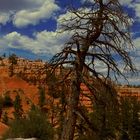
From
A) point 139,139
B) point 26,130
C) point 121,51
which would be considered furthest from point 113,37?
point 139,139

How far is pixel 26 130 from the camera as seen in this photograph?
60094mm

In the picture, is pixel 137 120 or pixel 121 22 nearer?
pixel 121 22

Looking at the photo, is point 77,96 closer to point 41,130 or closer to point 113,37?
point 113,37

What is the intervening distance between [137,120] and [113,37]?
6943 centimetres

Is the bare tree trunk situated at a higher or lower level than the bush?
higher

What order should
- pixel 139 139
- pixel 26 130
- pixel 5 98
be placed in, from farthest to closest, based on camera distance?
pixel 5 98 → pixel 139 139 → pixel 26 130

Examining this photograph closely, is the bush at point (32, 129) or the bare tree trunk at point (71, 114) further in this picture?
the bush at point (32, 129)

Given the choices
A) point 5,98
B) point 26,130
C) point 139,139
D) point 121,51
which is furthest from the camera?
point 5,98

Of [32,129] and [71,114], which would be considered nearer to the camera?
[71,114]

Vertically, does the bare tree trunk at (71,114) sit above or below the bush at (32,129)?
above

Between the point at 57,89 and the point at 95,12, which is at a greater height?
the point at 95,12

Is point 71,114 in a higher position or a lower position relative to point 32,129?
higher

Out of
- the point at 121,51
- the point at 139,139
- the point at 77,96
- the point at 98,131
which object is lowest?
the point at 139,139

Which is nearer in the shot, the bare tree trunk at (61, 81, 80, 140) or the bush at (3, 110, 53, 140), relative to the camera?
the bare tree trunk at (61, 81, 80, 140)
